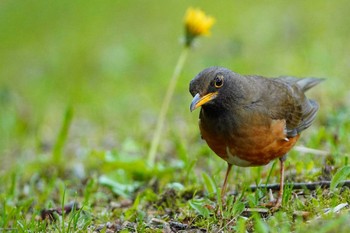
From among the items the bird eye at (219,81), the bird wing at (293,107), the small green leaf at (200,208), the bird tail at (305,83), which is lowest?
the small green leaf at (200,208)

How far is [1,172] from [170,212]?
2750 millimetres

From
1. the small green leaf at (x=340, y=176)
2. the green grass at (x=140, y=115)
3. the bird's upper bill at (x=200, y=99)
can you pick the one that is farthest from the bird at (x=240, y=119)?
the small green leaf at (x=340, y=176)

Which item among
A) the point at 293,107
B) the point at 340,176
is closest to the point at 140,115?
the point at 293,107

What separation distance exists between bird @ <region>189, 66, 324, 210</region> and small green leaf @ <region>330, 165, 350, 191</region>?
410 mm

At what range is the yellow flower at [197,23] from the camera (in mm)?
6797

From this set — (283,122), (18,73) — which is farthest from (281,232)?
(18,73)

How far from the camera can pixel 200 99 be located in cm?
500

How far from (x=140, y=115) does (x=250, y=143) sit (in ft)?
13.2

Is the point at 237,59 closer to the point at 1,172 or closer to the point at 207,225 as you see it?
the point at 1,172

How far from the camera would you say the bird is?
5.12m

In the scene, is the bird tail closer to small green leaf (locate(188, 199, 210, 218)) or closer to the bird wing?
the bird wing

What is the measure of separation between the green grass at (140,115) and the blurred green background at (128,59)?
0.10 feet

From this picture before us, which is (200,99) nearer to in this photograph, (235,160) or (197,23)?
(235,160)

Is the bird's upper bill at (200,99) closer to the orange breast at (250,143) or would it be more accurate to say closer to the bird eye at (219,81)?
the bird eye at (219,81)
